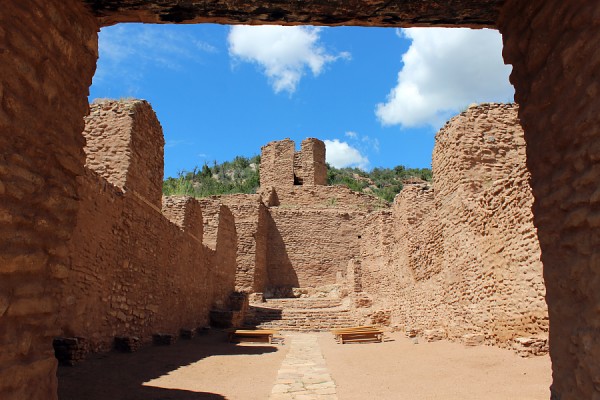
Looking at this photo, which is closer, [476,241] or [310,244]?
[476,241]

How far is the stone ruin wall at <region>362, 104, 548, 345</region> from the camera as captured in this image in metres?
8.93

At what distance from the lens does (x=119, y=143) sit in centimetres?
1051

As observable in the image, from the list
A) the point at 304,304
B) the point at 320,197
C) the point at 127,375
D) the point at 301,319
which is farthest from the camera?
the point at 320,197

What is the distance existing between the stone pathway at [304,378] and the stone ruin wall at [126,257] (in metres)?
3.38

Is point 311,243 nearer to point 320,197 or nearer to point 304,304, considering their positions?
point 320,197

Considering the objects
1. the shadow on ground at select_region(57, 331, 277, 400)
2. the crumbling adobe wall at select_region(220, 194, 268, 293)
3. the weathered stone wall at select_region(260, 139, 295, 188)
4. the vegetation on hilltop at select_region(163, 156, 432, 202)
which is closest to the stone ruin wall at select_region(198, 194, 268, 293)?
the crumbling adobe wall at select_region(220, 194, 268, 293)

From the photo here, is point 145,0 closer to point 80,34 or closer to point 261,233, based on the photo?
point 80,34

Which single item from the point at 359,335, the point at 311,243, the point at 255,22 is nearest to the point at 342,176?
the point at 311,243

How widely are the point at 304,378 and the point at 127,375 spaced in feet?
9.63

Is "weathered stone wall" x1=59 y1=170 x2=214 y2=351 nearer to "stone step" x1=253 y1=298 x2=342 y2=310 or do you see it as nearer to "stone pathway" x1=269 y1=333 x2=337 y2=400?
"stone pathway" x1=269 y1=333 x2=337 y2=400

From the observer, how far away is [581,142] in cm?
274

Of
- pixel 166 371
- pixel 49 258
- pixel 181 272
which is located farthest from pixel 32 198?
pixel 181 272

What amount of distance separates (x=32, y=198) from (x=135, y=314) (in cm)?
785

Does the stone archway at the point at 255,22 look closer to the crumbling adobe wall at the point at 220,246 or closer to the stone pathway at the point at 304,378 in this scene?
the stone pathway at the point at 304,378
